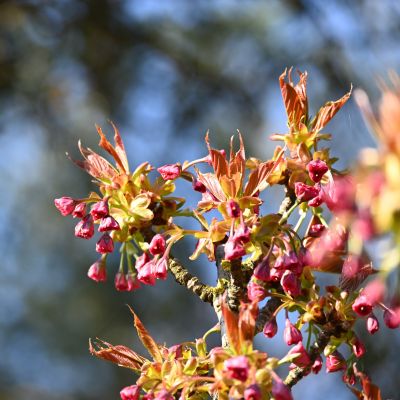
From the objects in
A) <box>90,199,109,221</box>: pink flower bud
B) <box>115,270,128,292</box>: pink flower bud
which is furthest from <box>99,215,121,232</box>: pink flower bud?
<box>115,270,128,292</box>: pink flower bud

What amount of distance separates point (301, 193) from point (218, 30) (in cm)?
149

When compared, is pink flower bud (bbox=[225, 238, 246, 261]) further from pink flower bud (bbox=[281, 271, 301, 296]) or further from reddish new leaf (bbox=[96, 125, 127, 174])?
reddish new leaf (bbox=[96, 125, 127, 174])

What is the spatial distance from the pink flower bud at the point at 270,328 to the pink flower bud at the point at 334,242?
3.2 inches

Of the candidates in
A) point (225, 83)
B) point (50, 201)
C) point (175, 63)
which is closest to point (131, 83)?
point (175, 63)

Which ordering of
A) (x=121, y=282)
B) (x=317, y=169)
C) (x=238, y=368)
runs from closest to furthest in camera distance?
(x=238, y=368), (x=317, y=169), (x=121, y=282)

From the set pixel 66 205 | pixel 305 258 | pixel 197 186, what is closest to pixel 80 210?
pixel 66 205

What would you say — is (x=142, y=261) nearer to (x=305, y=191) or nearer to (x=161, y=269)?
(x=161, y=269)

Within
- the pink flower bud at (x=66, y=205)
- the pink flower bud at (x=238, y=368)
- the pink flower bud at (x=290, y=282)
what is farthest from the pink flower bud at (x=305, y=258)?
the pink flower bud at (x=66, y=205)

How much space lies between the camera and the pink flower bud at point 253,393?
260 millimetres

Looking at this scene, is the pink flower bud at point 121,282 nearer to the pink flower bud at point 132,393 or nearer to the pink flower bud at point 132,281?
the pink flower bud at point 132,281

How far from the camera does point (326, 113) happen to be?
41 cm

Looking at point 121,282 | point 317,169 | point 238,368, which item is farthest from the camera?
point 121,282

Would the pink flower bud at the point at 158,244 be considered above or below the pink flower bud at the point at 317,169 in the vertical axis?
above

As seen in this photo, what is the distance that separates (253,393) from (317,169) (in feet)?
0.62
